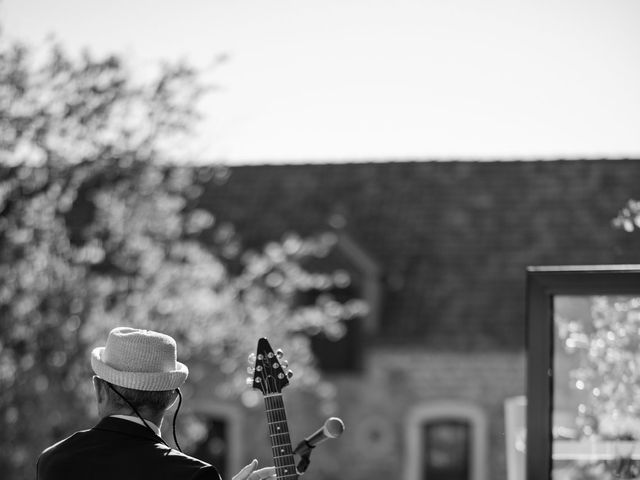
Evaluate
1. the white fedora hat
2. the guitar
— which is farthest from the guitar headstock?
the white fedora hat

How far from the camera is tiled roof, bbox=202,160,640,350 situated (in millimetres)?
16172

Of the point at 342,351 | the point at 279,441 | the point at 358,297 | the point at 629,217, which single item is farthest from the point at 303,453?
the point at 358,297

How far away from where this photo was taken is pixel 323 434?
330 centimetres

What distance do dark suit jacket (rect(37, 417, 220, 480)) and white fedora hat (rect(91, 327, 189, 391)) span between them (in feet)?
0.38

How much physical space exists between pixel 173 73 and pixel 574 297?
6.91m

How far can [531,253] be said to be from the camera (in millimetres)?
16547

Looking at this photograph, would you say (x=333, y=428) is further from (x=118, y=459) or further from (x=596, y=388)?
(x=596, y=388)

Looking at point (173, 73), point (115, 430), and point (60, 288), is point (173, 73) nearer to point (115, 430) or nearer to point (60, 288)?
point (60, 288)

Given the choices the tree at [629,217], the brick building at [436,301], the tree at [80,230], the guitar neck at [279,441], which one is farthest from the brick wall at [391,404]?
the guitar neck at [279,441]

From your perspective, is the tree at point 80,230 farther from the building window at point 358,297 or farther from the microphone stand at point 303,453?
the microphone stand at point 303,453

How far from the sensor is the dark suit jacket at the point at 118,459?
2.90 m

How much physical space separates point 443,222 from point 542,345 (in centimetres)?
1281

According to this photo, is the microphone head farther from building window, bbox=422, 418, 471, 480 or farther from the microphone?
building window, bbox=422, 418, 471, 480

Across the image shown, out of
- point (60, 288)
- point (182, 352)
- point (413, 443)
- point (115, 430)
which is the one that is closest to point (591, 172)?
point (413, 443)
